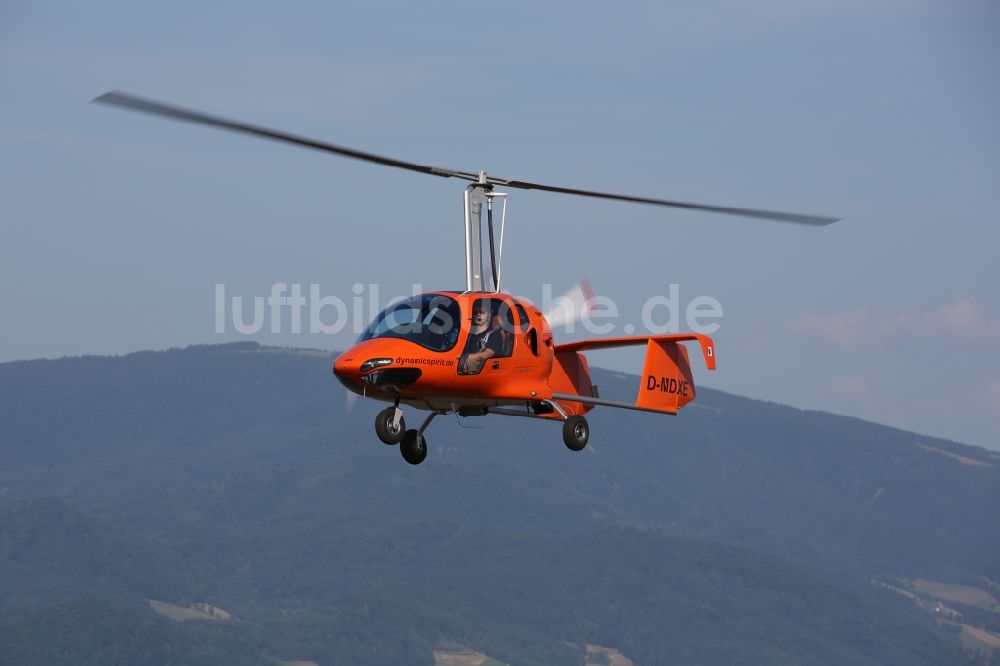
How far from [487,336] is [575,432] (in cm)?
301

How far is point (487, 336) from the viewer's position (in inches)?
1205

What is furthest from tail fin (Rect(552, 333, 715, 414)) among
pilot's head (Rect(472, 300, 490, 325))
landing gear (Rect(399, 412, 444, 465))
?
landing gear (Rect(399, 412, 444, 465))

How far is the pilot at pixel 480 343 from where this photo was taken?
1184 inches

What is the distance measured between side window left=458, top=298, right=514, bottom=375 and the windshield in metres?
0.46

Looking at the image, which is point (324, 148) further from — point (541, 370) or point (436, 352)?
point (541, 370)

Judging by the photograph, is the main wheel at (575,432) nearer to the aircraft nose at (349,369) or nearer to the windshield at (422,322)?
the windshield at (422,322)

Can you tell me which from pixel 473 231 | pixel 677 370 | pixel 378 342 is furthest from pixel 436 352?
pixel 677 370

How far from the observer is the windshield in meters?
29.6

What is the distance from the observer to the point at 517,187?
31.1 metres

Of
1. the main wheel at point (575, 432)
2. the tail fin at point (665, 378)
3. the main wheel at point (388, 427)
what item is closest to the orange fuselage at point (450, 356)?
the main wheel at point (388, 427)

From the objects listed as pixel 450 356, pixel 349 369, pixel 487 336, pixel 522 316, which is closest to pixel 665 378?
pixel 522 316

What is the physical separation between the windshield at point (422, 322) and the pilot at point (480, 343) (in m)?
0.43

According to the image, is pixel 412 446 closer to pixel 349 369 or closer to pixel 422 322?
pixel 422 322

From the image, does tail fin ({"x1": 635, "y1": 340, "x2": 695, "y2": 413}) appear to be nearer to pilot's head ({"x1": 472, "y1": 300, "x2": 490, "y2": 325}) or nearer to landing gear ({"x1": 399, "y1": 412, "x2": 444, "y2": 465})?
pilot's head ({"x1": 472, "y1": 300, "x2": 490, "y2": 325})
